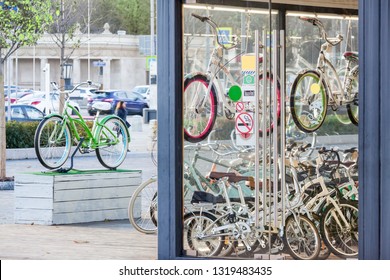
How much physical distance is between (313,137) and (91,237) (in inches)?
118

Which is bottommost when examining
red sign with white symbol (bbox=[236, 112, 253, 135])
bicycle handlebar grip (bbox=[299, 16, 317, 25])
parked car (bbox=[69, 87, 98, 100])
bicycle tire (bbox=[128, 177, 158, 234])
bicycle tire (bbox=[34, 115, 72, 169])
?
bicycle tire (bbox=[128, 177, 158, 234])

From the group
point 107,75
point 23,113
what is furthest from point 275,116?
point 107,75

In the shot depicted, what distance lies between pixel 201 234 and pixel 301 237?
681 mm

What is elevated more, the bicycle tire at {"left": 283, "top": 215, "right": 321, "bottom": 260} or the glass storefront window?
the glass storefront window

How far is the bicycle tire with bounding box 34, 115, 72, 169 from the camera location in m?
9.46

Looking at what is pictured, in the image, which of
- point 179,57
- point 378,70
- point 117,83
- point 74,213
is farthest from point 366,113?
point 117,83

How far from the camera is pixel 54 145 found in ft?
32.1

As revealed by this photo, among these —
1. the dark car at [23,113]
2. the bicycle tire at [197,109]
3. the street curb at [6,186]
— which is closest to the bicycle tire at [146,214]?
the bicycle tire at [197,109]

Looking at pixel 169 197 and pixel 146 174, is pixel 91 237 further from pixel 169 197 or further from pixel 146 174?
pixel 146 174

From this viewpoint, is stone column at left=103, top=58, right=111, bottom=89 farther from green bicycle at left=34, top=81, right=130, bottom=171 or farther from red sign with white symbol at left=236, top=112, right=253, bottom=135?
red sign with white symbol at left=236, top=112, right=253, bottom=135

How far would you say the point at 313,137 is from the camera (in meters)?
6.12

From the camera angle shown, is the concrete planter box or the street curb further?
the street curb

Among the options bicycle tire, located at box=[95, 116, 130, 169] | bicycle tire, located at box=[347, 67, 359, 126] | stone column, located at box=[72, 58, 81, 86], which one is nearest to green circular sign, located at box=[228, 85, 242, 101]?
bicycle tire, located at box=[347, 67, 359, 126]

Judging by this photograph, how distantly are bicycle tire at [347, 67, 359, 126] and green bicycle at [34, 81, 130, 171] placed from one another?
13.6 feet
